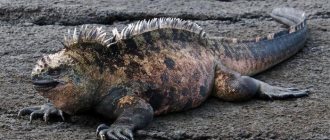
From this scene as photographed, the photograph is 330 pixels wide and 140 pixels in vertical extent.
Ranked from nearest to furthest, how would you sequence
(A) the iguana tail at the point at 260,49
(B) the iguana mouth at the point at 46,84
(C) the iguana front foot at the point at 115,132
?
(C) the iguana front foot at the point at 115,132 → (B) the iguana mouth at the point at 46,84 → (A) the iguana tail at the point at 260,49

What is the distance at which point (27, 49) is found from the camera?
5.82m

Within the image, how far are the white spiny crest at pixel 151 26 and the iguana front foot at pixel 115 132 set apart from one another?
0.57 metres

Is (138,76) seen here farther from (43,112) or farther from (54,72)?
(43,112)

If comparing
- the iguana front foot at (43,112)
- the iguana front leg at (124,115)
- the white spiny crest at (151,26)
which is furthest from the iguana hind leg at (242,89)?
the iguana front foot at (43,112)

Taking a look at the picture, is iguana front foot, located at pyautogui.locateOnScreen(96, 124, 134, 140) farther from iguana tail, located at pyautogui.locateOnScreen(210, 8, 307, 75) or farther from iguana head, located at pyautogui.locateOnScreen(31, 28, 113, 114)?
iguana tail, located at pyautogui.locateOnScreen(210, 8, 307, 75)

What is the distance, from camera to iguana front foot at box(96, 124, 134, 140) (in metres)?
3.95

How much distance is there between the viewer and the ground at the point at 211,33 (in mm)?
4207

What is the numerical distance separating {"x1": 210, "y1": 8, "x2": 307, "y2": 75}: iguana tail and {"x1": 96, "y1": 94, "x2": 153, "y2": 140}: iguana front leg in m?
0.91

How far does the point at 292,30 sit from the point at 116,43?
1.94 metres

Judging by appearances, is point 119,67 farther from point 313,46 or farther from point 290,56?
point 313,46

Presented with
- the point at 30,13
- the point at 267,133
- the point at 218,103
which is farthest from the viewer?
the point at 30,13

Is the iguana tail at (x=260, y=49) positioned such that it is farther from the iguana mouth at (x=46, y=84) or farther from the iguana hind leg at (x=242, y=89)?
the iguana mouth at (x=46, y=84)

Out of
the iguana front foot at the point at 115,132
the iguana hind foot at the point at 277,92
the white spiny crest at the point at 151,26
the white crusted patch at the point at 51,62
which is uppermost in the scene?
the white spiny crest at the point at 151,26

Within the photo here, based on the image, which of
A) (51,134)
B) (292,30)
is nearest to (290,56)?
(292,30)
